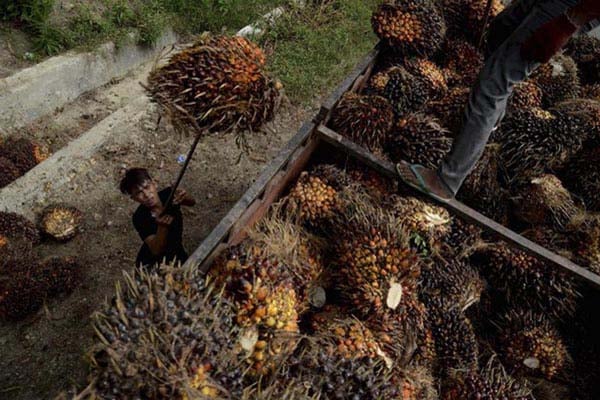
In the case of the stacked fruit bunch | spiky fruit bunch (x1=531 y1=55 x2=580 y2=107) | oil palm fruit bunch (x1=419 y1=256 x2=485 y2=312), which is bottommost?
the stacked fruit bunch

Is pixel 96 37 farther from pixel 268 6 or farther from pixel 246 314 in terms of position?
pixel 246 314

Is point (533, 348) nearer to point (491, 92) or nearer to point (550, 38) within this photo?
point (491, 92)

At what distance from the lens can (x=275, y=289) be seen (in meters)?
2.13

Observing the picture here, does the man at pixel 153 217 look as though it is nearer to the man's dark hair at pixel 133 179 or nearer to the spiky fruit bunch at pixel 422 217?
the man's dark hair at pixel 133 179

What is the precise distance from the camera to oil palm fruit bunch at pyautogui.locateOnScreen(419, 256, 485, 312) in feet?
9.03

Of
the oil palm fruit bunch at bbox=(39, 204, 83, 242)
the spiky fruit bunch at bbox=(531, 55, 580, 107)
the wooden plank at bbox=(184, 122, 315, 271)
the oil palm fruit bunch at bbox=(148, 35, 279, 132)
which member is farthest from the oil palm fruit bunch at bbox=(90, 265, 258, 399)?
the spiky fruit bunch at bbox=(531, 55, 580, 107)

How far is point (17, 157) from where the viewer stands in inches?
165

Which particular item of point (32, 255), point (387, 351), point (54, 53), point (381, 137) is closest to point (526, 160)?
point (381, 137)

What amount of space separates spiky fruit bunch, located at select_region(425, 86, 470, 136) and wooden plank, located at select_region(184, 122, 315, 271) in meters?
1.11

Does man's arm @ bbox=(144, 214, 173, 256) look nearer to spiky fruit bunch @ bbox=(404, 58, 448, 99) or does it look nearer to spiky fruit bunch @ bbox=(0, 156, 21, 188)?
spiky fruit bunch @ bbox=(0, 156, 21, 188)

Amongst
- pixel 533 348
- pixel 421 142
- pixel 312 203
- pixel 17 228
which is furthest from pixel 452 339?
pixel 17 228

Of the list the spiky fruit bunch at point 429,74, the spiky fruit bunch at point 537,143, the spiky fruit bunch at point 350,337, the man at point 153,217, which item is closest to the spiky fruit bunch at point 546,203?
the spiky fruit bunch at point 537,143

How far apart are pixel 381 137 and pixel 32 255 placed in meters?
2.67

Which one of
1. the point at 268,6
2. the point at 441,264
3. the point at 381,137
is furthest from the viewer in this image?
the point at 268,6
